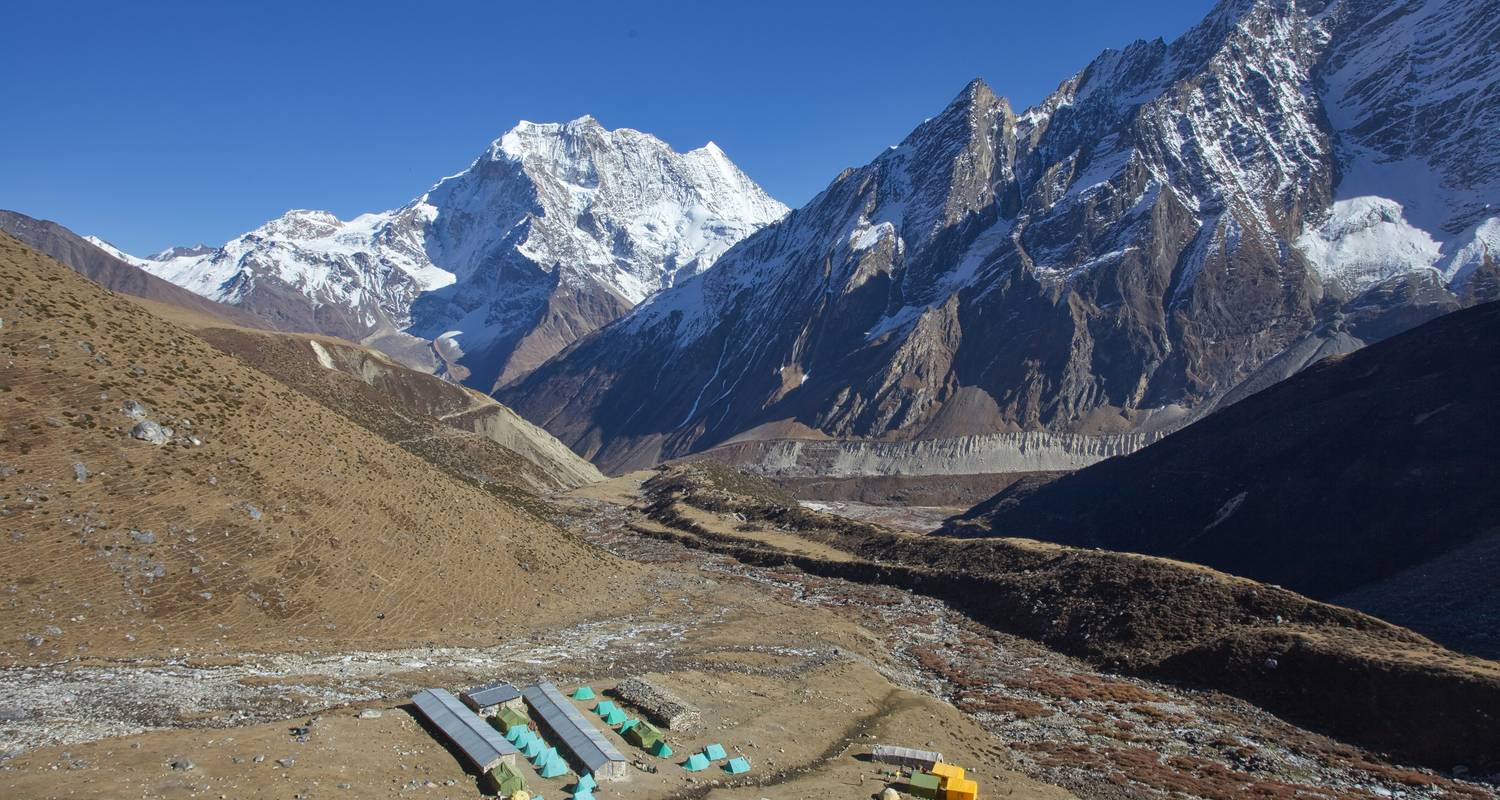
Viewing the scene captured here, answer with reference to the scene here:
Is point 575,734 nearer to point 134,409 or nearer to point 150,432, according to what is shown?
point 150,432

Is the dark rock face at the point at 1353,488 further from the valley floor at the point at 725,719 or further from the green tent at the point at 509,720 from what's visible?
the green tent at the point at 509,720

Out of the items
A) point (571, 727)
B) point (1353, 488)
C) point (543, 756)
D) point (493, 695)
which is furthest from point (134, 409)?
point (1353, 488)

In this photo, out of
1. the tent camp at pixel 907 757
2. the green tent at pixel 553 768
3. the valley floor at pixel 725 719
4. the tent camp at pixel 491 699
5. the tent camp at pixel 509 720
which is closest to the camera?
the valley floor at pixel 725 719

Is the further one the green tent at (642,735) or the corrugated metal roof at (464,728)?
the green tent at (642,735)

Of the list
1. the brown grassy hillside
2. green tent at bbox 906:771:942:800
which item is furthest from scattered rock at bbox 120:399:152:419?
green tent at bbox 906:771:942:800

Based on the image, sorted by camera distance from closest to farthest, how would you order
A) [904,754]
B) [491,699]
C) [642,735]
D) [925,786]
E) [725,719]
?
[925,786]
[491,699]
[642,735]
[904,754]
[725,719]

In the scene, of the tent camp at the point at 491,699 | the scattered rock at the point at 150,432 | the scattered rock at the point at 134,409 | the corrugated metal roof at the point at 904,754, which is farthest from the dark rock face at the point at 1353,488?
the scattered rock at the point at 134,409

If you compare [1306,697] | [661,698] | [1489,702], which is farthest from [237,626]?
[1489,702]
